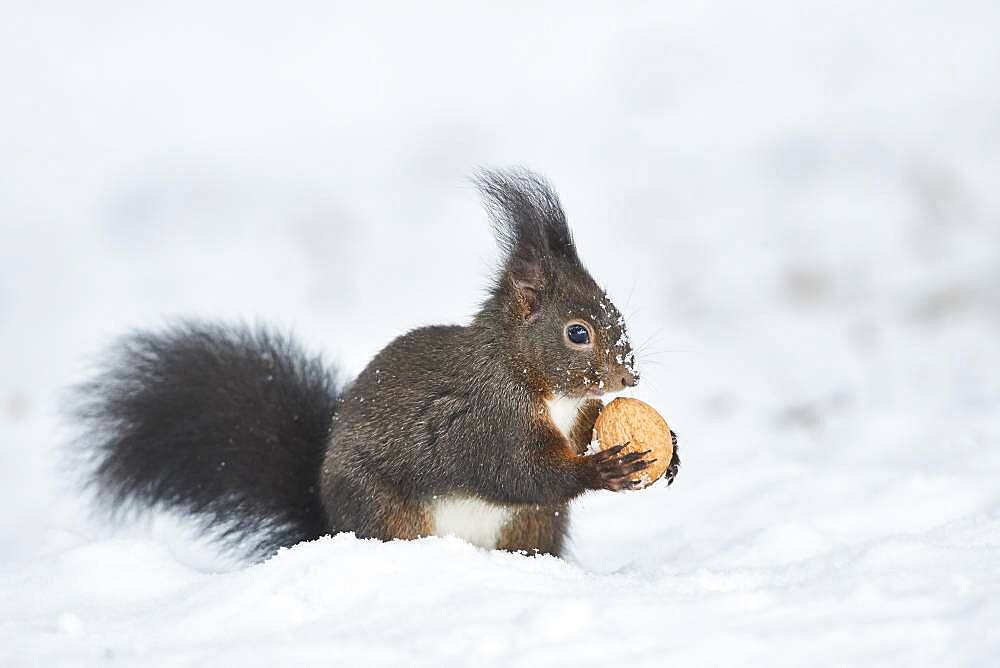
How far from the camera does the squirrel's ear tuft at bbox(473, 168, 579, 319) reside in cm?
268

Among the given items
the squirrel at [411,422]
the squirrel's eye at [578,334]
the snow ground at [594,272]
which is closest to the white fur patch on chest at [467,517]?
the squirrel at [411,422]

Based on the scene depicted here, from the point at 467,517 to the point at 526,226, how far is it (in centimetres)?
65

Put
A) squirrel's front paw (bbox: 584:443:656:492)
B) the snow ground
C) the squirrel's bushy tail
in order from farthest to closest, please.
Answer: the squirrel's bushy tail < squirrel's front paw (bbox: 584:443:656:492) < the snow ground

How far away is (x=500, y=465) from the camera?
8.38ft

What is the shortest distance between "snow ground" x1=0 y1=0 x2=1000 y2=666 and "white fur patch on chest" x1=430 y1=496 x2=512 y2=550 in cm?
20

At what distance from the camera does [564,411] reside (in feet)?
8.73

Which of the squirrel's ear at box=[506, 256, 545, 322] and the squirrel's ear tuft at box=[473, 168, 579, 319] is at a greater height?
the squirrel's ear tuft at box=[473, 168, 579, 319]

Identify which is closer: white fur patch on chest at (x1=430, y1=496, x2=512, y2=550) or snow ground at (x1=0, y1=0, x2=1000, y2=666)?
snow ground at (x1=0, y1=0, x2=1000, y2=666)

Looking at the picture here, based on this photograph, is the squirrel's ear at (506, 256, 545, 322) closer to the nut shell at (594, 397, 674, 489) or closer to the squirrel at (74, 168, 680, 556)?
the squirrel at (74, 168, 680, 556)

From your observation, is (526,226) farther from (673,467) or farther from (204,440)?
(204,440)

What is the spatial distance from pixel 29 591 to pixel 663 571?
4.16ft

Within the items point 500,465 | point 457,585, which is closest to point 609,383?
point 500,465

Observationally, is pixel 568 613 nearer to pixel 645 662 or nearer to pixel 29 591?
pixel 645 662

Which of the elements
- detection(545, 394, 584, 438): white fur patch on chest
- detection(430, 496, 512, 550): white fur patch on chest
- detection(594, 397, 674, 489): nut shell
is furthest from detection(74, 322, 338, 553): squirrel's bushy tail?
detection(594, 397, 674, 489): nut shell
